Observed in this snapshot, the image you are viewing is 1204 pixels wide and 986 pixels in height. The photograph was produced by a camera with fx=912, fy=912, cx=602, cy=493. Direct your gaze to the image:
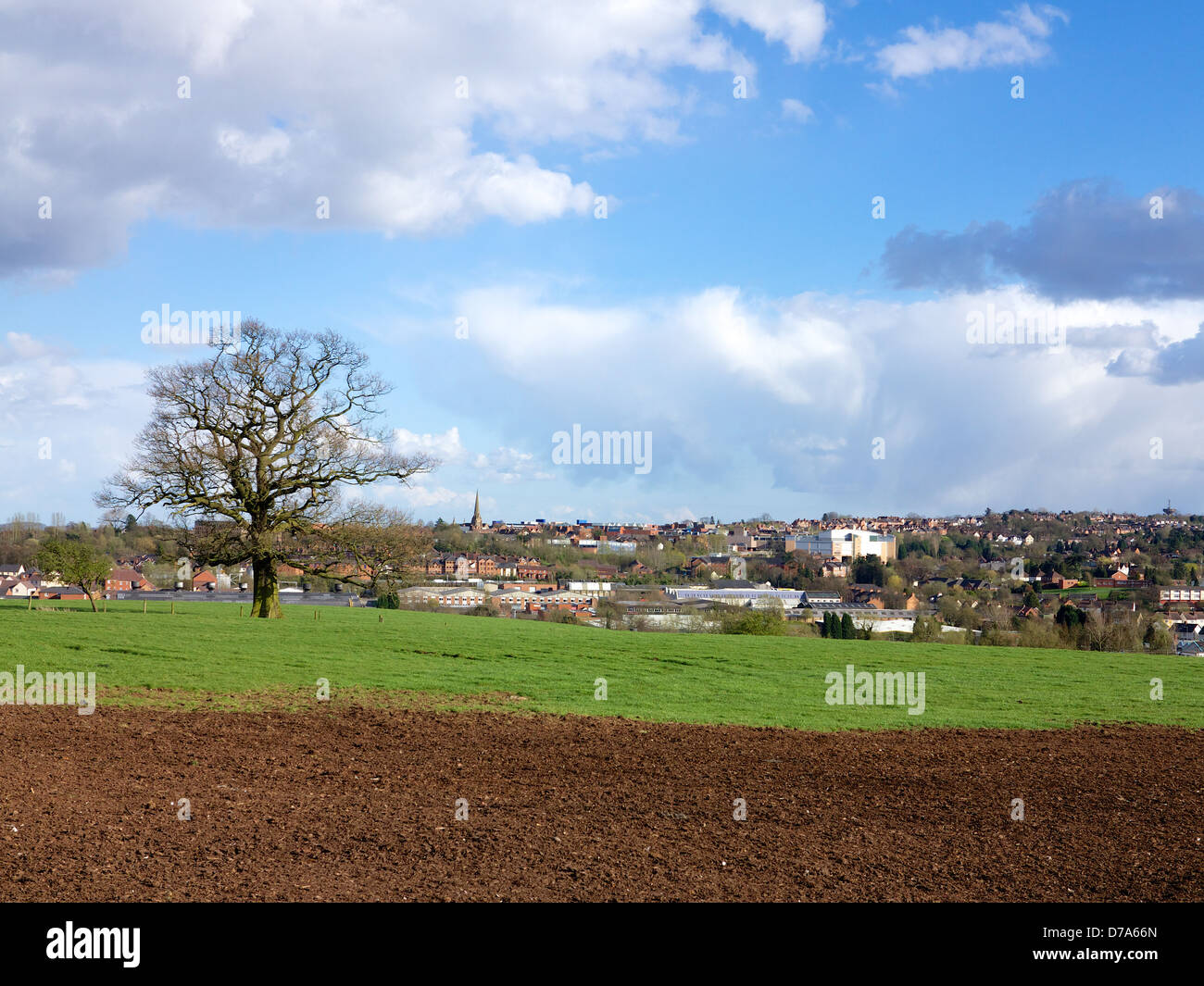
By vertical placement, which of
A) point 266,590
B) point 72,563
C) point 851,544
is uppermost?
point 72,563

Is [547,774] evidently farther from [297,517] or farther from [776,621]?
[776,621]

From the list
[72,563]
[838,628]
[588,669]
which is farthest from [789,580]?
[588,669]

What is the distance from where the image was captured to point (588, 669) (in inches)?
926

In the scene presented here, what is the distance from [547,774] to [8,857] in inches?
229

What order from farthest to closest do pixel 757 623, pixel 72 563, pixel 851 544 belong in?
pixel 851 544 → pixel 757 623 → pixel 72 563

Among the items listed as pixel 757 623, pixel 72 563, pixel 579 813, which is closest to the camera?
pixel 579 813

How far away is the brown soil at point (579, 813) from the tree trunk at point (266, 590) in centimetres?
2182

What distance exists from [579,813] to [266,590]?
101 ft

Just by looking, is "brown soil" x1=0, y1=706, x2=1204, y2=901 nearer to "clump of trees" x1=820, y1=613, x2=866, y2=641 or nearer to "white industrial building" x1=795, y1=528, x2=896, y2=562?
"clump of trees" x1=820, y1=613, x2=866, y2=641

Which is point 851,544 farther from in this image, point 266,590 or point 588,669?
point 588,669

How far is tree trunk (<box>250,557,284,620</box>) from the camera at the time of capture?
36750 mm

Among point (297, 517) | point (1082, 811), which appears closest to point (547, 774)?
point (1082, 811)

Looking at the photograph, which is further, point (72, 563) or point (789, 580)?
point (789, 580)
